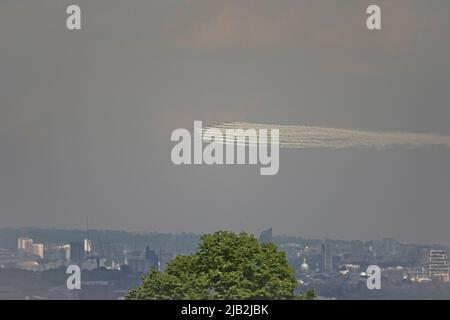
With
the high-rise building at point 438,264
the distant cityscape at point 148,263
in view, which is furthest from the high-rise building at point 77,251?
the high-rise building at point 438,264

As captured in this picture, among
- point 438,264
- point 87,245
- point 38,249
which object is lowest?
point 438,264

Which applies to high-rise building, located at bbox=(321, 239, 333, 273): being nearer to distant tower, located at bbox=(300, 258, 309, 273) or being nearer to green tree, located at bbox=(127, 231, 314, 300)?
distant tower, located at bbox=(300, 258, 309, 273)

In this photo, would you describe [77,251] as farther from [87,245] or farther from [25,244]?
[25,244]

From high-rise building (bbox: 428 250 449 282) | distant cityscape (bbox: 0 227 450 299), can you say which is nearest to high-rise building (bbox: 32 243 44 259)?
distant cityscape (bbox: 0 227 450 299)

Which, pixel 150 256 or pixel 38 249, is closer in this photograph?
pixel 150 256

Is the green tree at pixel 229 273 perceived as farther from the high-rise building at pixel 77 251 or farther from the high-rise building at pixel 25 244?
the high-rise building at pixel 25 244

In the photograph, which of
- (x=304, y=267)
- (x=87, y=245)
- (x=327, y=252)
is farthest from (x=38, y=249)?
(x=304, y=267)
